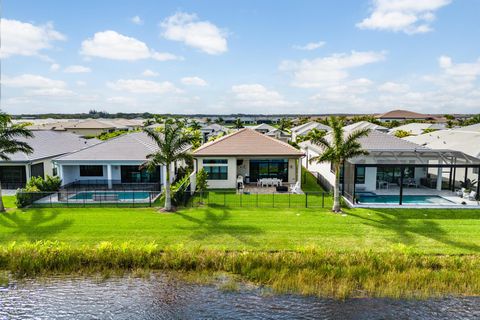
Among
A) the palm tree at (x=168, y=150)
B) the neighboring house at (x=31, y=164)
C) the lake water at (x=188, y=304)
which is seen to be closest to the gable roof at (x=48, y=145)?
the neighboring house at (x=31, y=164)

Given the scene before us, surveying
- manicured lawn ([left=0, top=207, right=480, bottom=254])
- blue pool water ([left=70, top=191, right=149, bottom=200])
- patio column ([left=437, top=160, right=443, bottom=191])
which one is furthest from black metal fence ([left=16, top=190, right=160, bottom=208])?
patio column ([left=437, top=160, right=443, bottom=191])

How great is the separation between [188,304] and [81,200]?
49.2ft

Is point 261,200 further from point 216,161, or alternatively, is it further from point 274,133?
point 274,133

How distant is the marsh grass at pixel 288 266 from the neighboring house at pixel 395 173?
967 centimetres

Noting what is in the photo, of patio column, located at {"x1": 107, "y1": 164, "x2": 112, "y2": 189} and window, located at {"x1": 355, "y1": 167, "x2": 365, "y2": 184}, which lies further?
patio column, located at {"x1": 107, "y1": 164, "x2": 112, "y2": 189}

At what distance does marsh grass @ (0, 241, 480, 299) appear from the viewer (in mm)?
13352

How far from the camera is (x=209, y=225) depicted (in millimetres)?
18953

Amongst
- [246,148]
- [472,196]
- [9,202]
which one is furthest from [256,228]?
[9,202]

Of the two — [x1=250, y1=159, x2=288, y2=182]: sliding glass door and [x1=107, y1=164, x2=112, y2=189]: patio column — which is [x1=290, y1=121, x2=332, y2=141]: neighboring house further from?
[x1=107, y1=164, x2=112, y2=189]: patio column

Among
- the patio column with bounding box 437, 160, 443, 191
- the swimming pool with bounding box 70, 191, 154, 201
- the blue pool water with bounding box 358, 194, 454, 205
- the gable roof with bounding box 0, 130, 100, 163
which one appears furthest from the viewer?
the gable roof with bounding box 0, 130, 100, 163

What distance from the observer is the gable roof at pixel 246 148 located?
29.2 meters

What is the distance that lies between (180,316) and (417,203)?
59.7ft

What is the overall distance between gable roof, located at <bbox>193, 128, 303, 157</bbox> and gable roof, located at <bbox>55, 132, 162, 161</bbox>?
4.73 meters

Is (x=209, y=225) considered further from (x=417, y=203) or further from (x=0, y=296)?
(x=417, y=203)
